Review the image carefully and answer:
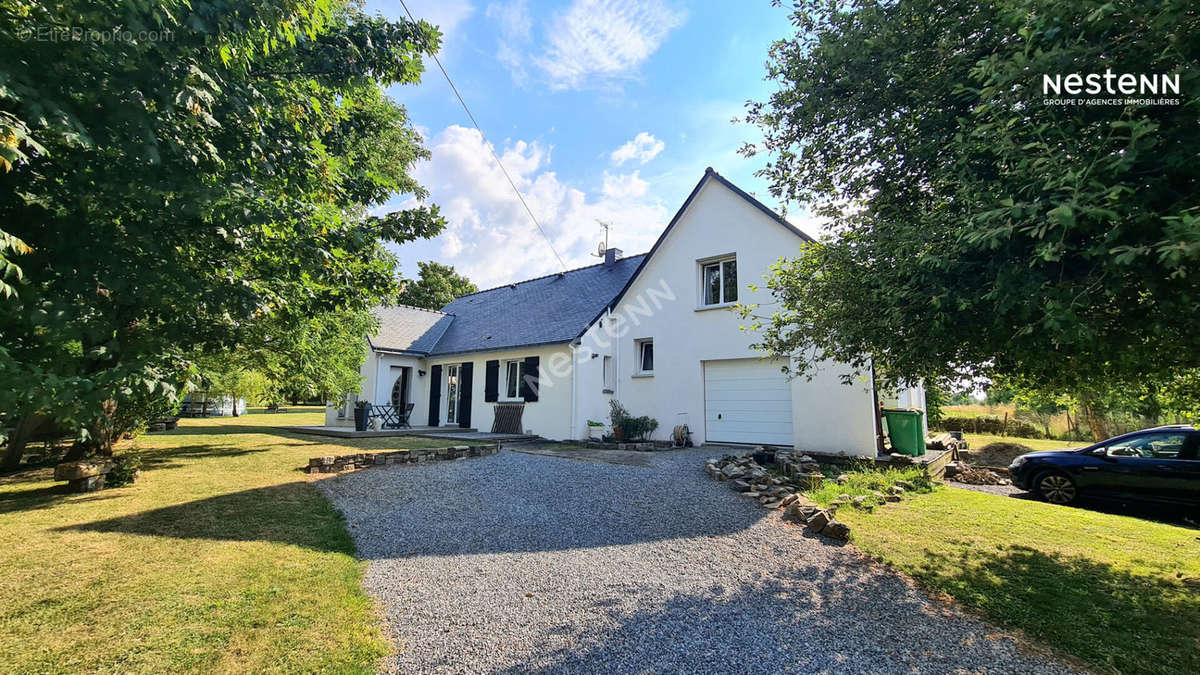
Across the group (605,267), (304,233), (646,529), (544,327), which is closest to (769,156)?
(646,529)

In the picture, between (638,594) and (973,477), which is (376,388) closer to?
(638,594)

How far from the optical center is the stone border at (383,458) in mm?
9172

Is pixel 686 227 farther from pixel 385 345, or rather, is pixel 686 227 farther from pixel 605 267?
pixel 385 345

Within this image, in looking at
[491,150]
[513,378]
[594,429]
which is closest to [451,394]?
[513,378]

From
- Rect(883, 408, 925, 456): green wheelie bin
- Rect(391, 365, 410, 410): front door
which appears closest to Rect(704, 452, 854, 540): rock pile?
Rect(883, 408, 925, 456): green wheelie bin

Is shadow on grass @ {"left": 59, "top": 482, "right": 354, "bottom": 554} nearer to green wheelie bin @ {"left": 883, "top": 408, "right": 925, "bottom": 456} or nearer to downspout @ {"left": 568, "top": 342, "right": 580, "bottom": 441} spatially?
downspout @ {"left": 568, "top": 342, "right": 580, "bottom": 441}

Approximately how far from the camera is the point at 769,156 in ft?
20.3

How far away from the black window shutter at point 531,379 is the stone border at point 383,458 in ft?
15.2

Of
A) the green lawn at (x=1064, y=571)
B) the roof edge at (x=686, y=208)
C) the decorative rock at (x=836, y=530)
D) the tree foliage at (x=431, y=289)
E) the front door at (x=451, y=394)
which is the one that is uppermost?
the tree foliage at (x=431, y=289)

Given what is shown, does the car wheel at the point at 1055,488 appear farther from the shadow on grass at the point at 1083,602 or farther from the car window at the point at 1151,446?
the shadow on grass at the point at 1083,602

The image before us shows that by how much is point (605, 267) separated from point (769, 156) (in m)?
12.5

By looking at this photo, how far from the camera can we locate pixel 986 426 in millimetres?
19750

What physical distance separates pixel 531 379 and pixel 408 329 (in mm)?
7938

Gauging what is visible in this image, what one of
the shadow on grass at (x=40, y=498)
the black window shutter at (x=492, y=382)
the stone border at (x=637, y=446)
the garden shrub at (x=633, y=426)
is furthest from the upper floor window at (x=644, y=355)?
the shadow on grass at (x=40, y=498)
